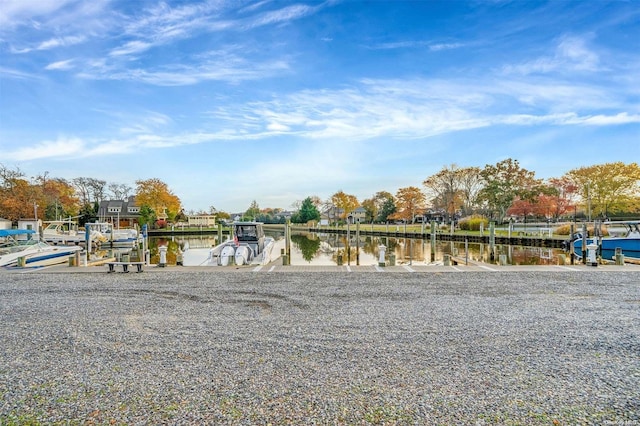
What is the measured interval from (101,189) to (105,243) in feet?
120

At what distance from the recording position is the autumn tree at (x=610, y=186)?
3566 cm

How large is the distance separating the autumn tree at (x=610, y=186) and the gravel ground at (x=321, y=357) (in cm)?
3437

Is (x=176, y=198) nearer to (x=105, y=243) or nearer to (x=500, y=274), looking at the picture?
(x=105, y=243)

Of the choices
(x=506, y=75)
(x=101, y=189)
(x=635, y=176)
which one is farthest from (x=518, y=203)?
(x=101, y=189)

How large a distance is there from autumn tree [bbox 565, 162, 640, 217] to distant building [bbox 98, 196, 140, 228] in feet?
196

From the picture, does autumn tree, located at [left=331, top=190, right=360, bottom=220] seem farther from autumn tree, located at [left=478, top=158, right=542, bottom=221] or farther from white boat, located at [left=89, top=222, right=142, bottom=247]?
white boat, located at [left=89, top=222, right=142, bottom=247]

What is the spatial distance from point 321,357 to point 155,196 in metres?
55.4

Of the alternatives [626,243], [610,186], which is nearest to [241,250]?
[626,243]

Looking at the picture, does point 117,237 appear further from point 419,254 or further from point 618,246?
point 618,246

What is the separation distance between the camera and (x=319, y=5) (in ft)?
49.3

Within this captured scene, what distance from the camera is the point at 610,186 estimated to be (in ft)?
119

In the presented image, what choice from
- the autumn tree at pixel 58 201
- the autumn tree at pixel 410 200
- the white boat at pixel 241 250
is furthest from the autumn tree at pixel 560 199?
the autumn tree at pixel 58 201

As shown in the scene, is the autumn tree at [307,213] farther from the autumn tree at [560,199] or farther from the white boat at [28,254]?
the white boat at [28,254]

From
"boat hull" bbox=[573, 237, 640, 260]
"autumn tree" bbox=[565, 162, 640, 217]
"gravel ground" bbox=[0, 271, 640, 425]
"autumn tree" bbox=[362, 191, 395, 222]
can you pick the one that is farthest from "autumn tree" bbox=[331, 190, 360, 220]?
"gravel ground" bbox=[0, 271, 640, 425]
